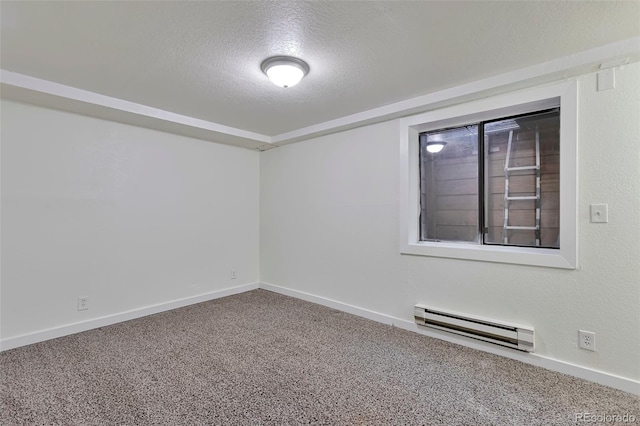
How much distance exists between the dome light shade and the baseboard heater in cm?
159

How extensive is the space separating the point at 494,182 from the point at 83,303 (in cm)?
415

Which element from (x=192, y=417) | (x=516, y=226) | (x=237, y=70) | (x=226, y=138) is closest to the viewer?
(x=192, y=417)

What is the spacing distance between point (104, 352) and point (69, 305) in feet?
2.62

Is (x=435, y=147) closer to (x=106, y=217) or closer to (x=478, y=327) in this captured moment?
(x=478, y=327)

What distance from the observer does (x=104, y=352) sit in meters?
2.53

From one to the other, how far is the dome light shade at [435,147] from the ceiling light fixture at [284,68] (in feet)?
5.33

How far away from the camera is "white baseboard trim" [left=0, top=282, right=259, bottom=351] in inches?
104

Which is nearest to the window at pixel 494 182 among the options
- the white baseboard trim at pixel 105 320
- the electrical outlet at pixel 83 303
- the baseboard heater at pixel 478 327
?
the baseboard heater at pixel 478 327

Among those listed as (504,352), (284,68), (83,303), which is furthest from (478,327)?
(83,303)

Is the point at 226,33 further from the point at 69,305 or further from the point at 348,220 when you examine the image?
the point at 69,305

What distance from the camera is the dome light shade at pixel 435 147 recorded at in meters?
3.15

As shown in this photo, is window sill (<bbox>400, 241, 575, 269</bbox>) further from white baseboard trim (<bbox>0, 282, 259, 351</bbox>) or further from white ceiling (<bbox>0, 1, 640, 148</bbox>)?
white baseboard trim (<bbox>0, 282, 259, 351</bbox>)

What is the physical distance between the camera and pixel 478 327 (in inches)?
101

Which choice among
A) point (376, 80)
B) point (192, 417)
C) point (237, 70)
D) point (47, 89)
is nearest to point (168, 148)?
point (47, 89)
